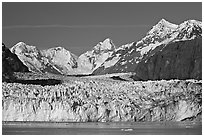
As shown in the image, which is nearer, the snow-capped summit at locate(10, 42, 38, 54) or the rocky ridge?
the rocky ridge

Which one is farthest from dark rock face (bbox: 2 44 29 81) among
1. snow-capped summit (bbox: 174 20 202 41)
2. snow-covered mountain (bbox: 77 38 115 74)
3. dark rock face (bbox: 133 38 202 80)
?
snow-covered mountain (bbox: 77 38 115 74)

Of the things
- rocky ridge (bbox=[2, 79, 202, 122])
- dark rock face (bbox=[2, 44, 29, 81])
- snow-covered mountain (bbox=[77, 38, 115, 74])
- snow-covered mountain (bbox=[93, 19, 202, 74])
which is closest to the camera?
rocky ridge (bbox=[2, 79, 202, 122])

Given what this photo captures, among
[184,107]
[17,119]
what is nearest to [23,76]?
[17,119]

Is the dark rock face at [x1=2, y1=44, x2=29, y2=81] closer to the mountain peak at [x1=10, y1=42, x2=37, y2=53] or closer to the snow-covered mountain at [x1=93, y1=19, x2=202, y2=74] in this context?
the mountain peak at [x1=10, y1=42, x2=37, y2=53]

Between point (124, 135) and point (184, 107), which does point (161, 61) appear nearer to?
point (184, 107)

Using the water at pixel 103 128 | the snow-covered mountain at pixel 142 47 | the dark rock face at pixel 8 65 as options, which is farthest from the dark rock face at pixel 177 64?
the snow-covered mountain at pixel 142 47
